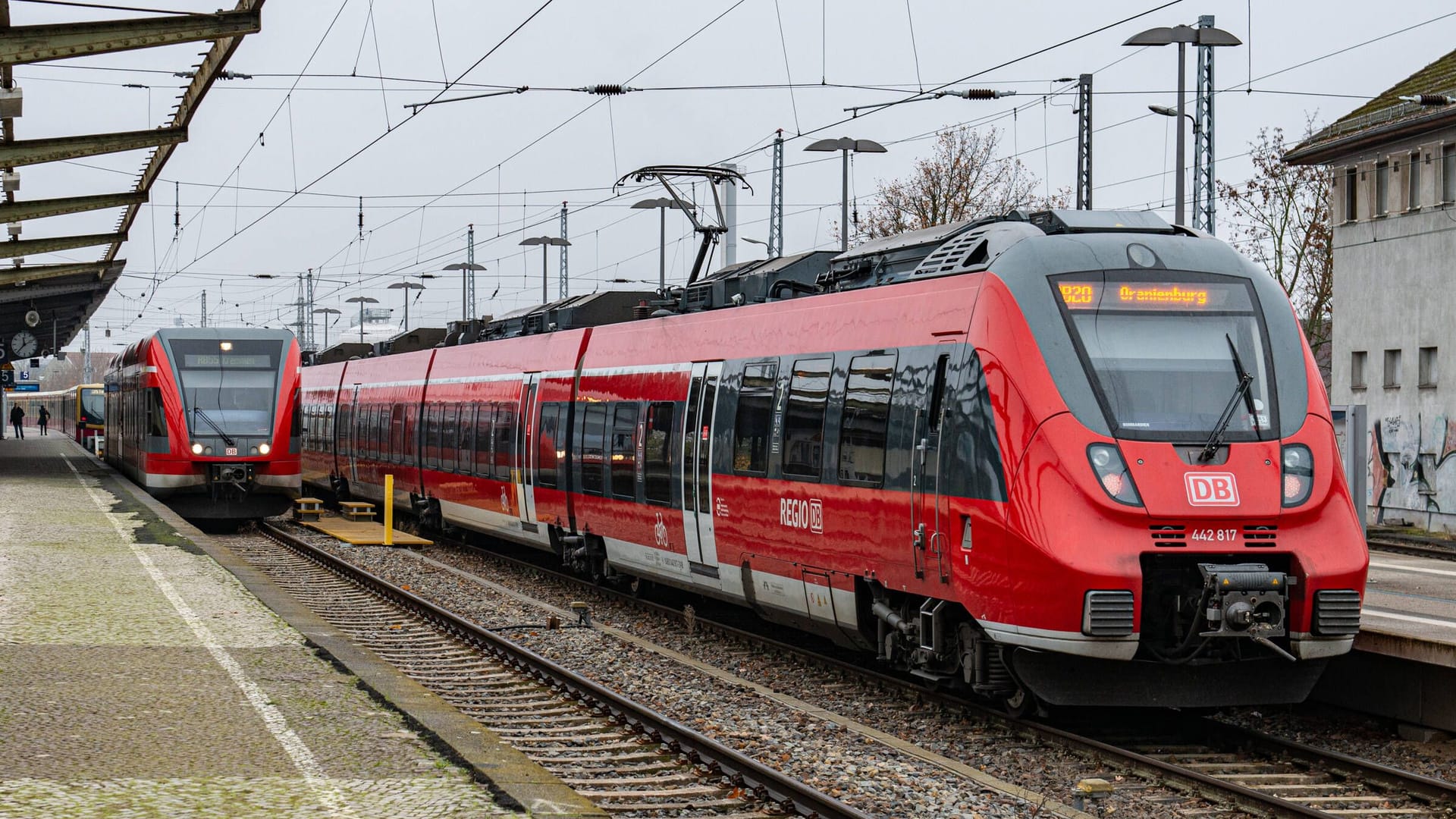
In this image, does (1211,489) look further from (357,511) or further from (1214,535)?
(357,511)

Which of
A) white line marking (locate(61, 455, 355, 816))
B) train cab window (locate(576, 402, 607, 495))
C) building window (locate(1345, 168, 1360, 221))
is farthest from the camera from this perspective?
building window (locate(1345, 168, 1360, 221))

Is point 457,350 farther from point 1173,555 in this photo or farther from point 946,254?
point 1173,555

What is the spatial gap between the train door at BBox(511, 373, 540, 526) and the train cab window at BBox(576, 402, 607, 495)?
2161 mm

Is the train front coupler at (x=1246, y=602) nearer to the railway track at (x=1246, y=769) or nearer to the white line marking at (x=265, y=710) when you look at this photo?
the railway track at (x=1246, y=769)

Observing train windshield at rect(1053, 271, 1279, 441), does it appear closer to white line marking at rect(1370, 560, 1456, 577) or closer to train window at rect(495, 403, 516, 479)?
white line marking at rect(1370, 560, 1456, 577)

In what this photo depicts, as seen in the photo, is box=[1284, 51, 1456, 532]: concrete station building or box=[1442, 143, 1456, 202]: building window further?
box=[1284, 51, 1456, 532]: concrete station building

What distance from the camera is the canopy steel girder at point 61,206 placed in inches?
1028

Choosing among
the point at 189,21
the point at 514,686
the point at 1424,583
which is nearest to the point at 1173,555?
the point at 514,686

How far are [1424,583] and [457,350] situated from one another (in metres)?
15.2

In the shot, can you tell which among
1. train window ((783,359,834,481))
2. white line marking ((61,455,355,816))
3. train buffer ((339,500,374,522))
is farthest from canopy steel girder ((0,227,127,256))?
train window ((783,359,834,481))

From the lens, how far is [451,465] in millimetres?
25781

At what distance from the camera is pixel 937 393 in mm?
10914

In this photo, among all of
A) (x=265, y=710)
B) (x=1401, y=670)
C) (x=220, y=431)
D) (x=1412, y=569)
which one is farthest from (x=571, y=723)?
(x=220, y=431)

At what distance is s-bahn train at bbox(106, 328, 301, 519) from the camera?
84.5ft
